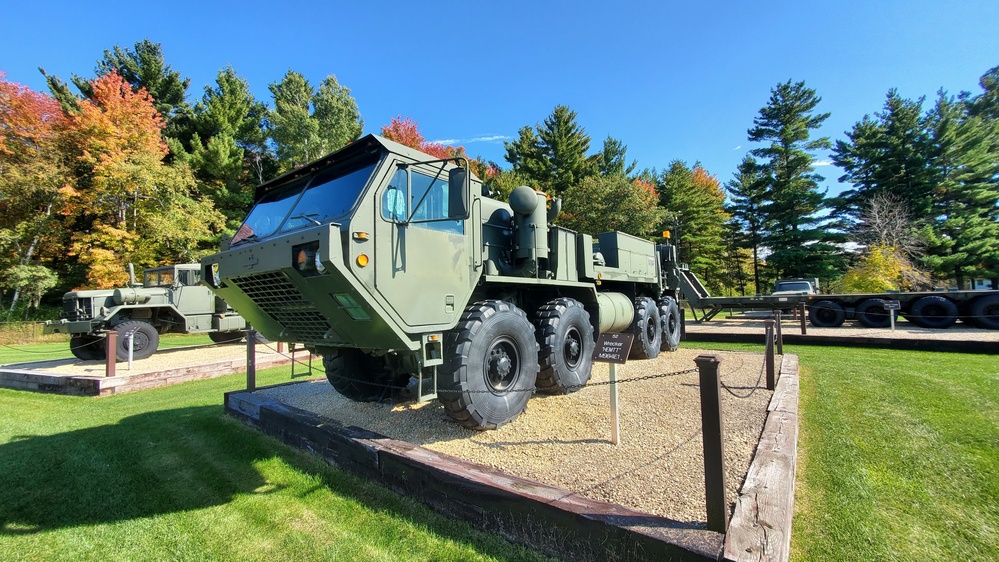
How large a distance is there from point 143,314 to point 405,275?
12.3 meters

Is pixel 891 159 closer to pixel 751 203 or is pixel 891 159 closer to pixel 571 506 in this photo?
pixel 751 203

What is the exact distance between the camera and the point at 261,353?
11531 mm

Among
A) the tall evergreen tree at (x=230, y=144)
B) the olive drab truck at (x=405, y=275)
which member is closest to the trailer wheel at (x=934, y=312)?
the olive drab truck at (x=405, y=275)

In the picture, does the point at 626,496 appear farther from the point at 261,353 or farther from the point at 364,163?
the point at 261,353

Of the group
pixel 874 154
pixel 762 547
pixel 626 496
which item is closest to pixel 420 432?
pixel 626 496

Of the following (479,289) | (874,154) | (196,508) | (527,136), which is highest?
(527,136)

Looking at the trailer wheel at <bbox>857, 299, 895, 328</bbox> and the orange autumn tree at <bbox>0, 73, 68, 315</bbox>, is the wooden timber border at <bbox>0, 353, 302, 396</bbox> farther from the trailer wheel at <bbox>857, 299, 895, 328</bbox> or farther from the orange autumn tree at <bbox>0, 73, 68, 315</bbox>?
the trailer wheel at <bbox>857, 299, 895, 328</bbox>

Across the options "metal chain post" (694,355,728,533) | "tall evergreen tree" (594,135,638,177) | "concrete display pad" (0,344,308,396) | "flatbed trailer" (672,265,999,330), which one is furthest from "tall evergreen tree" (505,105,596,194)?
"metal chain post" (694,355,728,533)

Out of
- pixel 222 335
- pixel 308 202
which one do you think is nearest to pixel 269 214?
pixel 308 202

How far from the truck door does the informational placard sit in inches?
53.7

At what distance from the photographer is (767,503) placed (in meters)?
2.54

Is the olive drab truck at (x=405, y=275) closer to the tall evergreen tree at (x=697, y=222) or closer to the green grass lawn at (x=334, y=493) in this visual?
the green grass lawn at (x=334, y=493)

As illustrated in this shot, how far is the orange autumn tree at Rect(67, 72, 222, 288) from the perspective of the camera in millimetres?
19641

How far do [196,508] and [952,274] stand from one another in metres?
34.5
